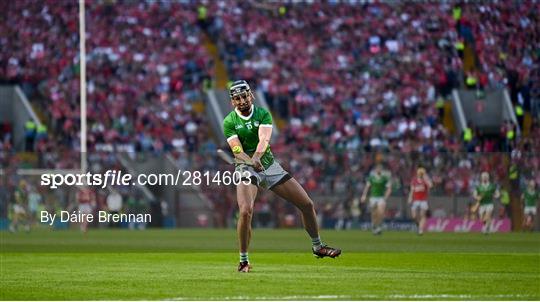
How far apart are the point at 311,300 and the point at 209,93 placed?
36359 mm

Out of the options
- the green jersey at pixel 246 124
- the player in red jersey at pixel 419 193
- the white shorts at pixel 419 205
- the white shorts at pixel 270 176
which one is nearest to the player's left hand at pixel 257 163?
the white shorts at pixel 270 176

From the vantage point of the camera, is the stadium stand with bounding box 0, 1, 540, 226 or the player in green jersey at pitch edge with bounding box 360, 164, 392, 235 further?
the stadium stand with bounding box 0, 1, 540, 226

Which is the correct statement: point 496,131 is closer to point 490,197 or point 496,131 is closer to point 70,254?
point 490,197

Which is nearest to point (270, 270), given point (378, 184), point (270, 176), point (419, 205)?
point (270, 176)

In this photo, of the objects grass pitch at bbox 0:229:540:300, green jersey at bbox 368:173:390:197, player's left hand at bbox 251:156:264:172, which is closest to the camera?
grass pitch at bbox 0:229:540:300

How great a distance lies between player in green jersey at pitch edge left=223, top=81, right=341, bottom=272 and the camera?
18.3 m

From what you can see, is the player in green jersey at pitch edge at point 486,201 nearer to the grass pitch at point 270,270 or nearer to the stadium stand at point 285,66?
the grass pitch at point 270,270

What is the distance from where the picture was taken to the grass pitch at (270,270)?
50.4 ft

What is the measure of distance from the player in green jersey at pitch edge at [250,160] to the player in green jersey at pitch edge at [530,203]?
803 inches

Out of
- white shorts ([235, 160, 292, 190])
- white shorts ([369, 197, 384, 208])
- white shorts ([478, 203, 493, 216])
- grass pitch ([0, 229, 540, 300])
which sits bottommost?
grass pitch ([0, 229, 540, 300])

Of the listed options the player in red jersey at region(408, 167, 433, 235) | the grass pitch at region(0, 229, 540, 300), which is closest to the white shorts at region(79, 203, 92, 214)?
the grass pitch at region(0, 229, 540, 300)

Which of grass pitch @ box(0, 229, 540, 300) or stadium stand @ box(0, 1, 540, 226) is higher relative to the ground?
stadium stand @ box(0, 1, 540, 226)

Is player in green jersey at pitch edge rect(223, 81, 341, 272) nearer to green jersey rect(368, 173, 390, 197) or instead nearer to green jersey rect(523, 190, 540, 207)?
green jersey rect(523, 190, 540, 207)

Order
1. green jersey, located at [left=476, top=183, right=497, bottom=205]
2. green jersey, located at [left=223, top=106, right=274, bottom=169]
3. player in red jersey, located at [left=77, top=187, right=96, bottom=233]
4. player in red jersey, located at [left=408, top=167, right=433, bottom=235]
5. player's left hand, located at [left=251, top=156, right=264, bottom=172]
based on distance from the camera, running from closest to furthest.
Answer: player's left hand, located at [left=251, top=156, right=264, bottom=172] → green jersey, located at [left=223, top=106, right=274, bottom=169] → player in red jersey, located at [left=77, top=187, right=96, bottom=233] → green jersey, located at [left=476, top=183, right=497, bottom=205] → player in red jersey, located at [left=408, top=167, right=433, bottom=235]
